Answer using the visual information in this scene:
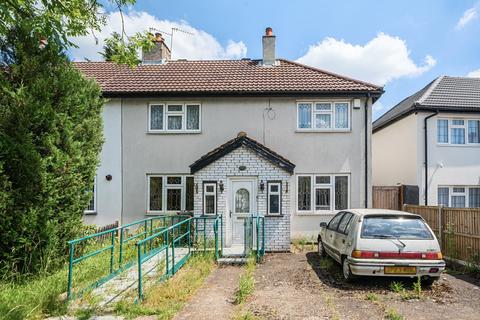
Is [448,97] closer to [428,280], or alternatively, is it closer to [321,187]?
Result: [321,187]

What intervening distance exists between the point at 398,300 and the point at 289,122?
7.69 m

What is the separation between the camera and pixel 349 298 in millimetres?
6258

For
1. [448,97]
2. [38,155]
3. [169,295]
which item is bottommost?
[169,295]

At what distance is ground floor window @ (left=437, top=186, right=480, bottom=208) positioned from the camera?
1383 centimetres

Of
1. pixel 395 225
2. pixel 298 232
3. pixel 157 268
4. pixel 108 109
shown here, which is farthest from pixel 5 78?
pixel 298 232

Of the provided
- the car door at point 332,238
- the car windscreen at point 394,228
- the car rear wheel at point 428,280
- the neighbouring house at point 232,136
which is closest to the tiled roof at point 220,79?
the neighbouring house at point 232,136

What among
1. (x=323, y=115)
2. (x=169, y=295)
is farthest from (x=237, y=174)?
(x=169, y=295)

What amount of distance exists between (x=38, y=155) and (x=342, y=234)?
6393 mm

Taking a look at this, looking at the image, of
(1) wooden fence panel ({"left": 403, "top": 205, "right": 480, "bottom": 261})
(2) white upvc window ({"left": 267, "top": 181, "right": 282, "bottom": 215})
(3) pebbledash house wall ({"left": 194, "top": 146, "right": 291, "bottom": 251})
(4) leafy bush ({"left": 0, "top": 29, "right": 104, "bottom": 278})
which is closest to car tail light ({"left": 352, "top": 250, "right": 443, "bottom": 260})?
(1) wooden fence panel ({"left": 403, "top": 205, "right": 480, "bottom": 261})

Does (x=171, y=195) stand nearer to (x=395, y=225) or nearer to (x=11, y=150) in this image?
(x=11, y=150)

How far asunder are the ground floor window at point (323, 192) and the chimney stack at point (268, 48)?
16.6ft

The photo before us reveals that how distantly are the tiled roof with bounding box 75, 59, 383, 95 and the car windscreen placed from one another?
6.31 meters

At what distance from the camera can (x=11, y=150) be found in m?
6.50

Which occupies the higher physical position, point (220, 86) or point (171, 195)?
point (220, 86)
